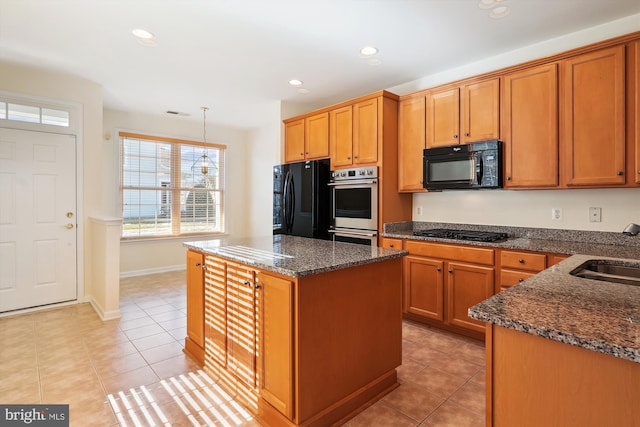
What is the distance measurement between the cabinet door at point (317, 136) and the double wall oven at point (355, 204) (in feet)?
1.22

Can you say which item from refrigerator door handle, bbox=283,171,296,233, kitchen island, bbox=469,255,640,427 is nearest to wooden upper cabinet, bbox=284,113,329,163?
refrigerator door handle, bbox=283,171,296,233

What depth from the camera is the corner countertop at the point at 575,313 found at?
2.57 ft

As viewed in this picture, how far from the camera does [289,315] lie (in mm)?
1628

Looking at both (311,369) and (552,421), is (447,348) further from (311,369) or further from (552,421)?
(552,421)

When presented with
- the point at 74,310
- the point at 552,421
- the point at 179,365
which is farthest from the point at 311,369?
the point at 74,310

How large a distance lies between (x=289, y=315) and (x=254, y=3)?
2.19 metres

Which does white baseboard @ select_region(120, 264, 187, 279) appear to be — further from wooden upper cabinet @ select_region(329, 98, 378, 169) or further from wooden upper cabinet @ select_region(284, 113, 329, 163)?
wooden upper cabinet @ select_region(329, 98, 378, 169)

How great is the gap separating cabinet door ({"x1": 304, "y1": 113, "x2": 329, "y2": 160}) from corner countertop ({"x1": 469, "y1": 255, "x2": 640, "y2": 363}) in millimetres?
3149

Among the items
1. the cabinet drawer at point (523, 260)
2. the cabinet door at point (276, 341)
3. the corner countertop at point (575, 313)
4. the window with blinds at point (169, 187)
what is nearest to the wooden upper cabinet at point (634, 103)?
the cabinet drawer at point (523, 260)

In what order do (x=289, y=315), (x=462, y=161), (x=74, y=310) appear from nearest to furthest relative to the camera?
(x=289, y=315)
(x=462, y=161)
(x=74, y=310)

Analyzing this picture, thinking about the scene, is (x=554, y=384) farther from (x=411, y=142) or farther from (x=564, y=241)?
(x=411, y=142)

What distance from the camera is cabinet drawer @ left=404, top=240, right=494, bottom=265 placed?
9.06 ft

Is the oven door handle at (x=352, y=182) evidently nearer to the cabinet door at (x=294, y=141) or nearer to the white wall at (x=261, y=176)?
the cabinet door at (x=294, y=141)

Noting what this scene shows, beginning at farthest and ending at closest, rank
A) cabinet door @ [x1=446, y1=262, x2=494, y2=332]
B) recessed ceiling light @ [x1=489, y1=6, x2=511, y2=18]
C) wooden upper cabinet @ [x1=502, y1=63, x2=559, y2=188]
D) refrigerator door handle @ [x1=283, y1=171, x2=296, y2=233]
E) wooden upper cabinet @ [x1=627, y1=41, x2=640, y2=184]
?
refrigerator door handle @ [x1=283, y1=171, x2=296, y2=233] → cabinet door @ [x1=446, y1=262, x2=494, y2=332] → wooden upper cabinet @ [x1=502, y1=63, x2=559, y2=188] → recessed ceiling light @ [x1=489, y1=6, x2=511, y2=18] → wooden upper cabinet @ [x1=627, y1=41, x2=640, y2=184]
